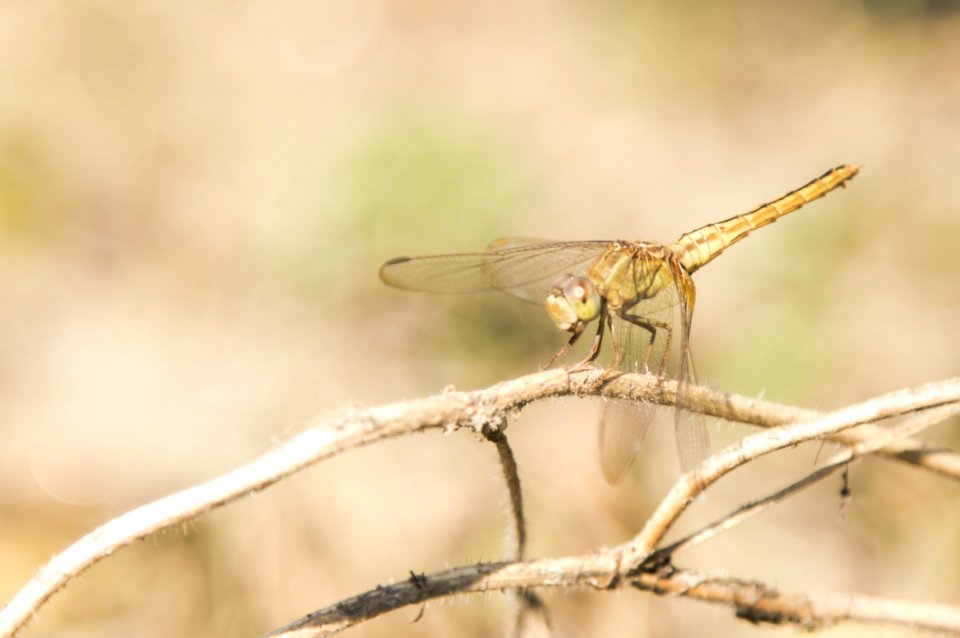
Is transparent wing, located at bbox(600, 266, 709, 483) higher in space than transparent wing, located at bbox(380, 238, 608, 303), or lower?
lower

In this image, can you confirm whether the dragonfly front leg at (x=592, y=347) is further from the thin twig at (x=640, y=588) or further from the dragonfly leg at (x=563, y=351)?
the thin twig at (x=640, y=588)

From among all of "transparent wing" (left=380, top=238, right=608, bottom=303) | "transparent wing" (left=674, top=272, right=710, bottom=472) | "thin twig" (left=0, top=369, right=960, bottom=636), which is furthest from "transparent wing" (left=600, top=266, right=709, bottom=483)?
"thin twig" (left=0, top=369, right=960, bottom=636)

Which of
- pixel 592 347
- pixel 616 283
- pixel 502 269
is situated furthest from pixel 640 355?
pixel 502 269

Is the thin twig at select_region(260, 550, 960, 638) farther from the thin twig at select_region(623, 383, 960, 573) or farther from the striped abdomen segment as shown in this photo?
the striped abdomen segment

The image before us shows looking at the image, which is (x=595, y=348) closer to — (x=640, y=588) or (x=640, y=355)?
(x=640, y=355)

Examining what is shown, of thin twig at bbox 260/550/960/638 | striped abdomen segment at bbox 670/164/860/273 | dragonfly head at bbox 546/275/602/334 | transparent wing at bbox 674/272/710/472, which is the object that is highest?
striped abdomen segment at bbox 670/164/860/273

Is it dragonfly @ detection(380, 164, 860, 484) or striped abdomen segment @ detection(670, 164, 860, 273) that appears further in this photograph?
striped abdomen segment @ detection(670, 164, 860, 273)

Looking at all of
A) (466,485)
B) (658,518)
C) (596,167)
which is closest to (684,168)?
(596,167)
